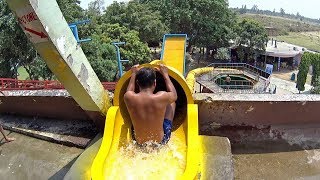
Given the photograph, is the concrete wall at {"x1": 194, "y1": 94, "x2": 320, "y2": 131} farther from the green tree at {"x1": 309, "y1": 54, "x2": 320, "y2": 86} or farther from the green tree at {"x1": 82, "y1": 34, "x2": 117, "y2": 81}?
the green tree at {"x1": 309, "y1": 54, "x2": 320, "y2": 86}

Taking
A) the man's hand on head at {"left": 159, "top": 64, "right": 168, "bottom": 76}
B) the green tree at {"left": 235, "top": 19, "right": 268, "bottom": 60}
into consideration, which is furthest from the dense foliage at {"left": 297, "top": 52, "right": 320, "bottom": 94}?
the man's hand on head at {"left": 159, "top": 64, "right": 168, "bottom": 76}

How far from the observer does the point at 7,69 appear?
1620cm

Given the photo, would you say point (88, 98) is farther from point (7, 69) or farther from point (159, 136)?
point (7, 69)

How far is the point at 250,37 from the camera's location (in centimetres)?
3438

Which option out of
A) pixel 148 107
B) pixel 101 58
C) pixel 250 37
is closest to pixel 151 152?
pixel 148 107

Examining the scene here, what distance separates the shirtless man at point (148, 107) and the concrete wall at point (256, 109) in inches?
37.3

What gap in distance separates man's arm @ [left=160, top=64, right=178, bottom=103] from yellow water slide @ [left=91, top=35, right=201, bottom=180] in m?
0.08

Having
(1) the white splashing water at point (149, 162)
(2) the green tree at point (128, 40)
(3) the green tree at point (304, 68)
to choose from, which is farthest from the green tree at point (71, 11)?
(3) the green tree at point (304, 68)

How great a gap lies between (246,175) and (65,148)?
231 centimetres

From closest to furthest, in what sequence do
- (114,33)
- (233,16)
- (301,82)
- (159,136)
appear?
(159,136) < (114,33) < (301,82) < (233,16)

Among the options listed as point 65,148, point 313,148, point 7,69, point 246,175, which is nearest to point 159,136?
point 246,175

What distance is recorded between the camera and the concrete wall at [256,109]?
455 cm

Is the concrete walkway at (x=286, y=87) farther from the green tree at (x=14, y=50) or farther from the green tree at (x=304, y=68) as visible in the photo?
the green tree at (x=14, y=50)

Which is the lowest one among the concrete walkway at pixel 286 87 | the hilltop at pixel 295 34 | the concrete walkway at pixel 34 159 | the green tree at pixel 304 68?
the hilltop at pixel 295 34
